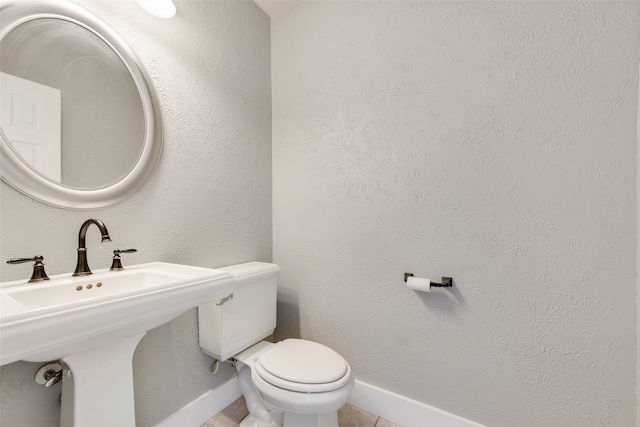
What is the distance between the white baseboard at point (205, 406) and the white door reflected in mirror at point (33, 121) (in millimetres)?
1116

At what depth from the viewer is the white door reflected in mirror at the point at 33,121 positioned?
797 mm

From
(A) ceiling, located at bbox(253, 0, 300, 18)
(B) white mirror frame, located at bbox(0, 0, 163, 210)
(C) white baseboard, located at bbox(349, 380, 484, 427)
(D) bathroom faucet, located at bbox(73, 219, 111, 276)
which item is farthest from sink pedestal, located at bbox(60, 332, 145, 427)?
(A) ceiling, located at bbox(253, 0, 300, 18)

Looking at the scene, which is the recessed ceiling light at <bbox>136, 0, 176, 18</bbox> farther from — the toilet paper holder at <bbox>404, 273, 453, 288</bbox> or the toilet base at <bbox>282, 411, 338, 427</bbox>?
the toilet base at <bbox>282, 411, 338, 427</bbox>

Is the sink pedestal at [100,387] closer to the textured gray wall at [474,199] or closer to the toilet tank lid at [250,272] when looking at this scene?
the toilet tank lid at [250,272]

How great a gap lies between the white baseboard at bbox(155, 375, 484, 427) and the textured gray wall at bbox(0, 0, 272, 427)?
48mm

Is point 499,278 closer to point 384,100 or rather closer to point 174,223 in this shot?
point 384,100

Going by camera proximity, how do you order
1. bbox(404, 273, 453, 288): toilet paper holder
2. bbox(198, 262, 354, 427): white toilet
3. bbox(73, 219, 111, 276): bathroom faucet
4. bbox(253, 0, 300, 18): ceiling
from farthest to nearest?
1. bbox(253, 0, 300, 18): ceiling
2. bbox(404, 273, 453, 288): toilet paper holder
3. bbox(198, 262, 354, 427): white toilet
4. bbox(73, 219, 111, 276): bathroom faucet

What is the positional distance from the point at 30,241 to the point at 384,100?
1530 mm

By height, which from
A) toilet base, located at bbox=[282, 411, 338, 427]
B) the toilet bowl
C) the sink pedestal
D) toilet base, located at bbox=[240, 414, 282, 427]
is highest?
the sink pedestal

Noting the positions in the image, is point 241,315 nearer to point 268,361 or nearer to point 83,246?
point 268,361

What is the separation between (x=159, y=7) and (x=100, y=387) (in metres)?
1.40

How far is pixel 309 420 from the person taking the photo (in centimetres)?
104

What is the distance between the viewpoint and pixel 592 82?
938 mm

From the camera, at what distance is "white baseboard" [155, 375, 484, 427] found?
1.19 metres
